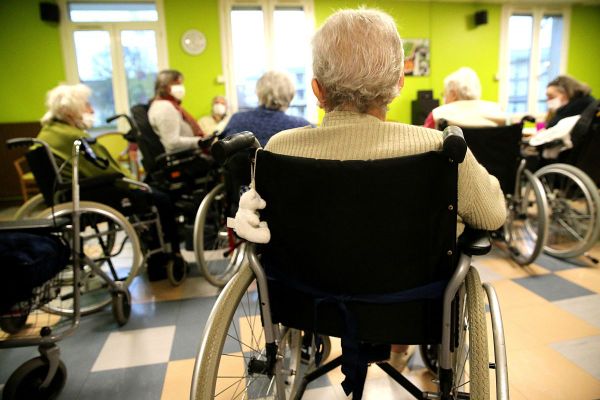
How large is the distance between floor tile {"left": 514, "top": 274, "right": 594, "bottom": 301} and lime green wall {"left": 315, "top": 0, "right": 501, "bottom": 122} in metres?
4.26

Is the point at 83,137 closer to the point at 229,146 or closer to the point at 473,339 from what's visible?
the point at 229,146

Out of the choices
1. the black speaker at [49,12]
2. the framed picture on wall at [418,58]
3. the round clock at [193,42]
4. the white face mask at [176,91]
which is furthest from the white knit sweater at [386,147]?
the framed picture on wall at [418,58]

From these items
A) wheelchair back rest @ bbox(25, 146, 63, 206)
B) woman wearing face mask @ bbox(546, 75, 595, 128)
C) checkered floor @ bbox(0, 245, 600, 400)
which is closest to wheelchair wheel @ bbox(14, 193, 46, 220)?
wheelchair back rest @ bbox(25, 146, 63, 206)

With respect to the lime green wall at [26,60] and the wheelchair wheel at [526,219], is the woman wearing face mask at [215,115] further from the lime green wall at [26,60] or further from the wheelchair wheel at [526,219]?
the wheelchair wheel at [526,219]

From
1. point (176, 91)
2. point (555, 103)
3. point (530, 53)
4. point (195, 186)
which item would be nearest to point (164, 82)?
point (176, 91)

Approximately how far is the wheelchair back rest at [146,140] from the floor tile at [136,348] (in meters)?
1.10

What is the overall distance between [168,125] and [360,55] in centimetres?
204

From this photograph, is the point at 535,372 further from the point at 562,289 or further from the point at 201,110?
the point at 201,110

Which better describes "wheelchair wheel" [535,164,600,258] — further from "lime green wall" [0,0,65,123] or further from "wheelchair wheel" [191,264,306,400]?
"lime green wall" [0,0,65,123]

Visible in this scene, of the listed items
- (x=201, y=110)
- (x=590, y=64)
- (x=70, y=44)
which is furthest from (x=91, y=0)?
(x=590, y=64)

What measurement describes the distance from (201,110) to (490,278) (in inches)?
180

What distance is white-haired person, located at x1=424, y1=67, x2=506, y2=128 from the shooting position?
239 centimetres

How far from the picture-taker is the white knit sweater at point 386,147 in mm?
736

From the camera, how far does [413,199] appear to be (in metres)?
0.70
